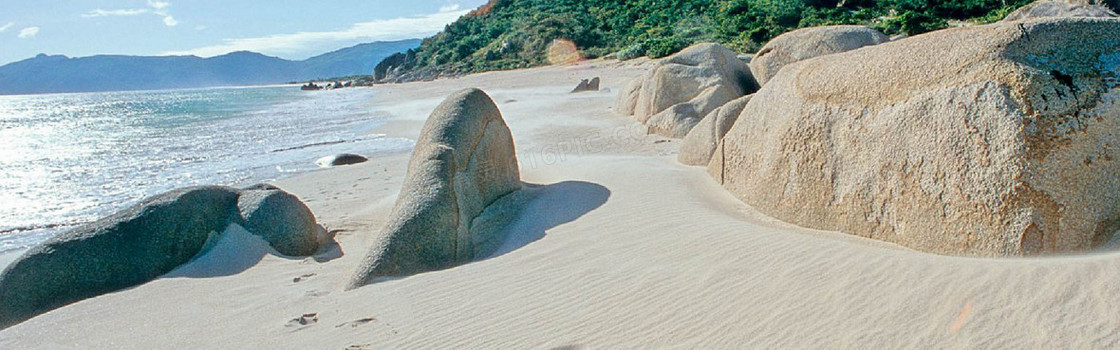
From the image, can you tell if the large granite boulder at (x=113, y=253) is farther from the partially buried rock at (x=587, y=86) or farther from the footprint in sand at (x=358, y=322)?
the partially buried rock at (x=587, y=86)

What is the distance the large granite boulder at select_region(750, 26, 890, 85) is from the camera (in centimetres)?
1188

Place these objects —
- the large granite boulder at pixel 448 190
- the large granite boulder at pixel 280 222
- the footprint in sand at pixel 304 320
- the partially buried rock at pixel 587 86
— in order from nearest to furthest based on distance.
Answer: the footprint in sand at pixel 304 320
the large granite boulder at pixel 448 190
the large granite boulder at pixel 280 222
the partially buried rock at pixel 587 86

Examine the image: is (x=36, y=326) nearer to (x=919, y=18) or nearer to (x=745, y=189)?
(x=745, y=189)

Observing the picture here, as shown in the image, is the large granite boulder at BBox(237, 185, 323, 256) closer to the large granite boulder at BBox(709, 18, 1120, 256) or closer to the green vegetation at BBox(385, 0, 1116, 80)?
the large granite boulder at BBox(709, 18, 1120, 256)

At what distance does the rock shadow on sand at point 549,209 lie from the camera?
5961 mm

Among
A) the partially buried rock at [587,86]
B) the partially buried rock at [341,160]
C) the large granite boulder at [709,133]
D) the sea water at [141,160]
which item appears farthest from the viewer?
the partially buried rock at [587,86]

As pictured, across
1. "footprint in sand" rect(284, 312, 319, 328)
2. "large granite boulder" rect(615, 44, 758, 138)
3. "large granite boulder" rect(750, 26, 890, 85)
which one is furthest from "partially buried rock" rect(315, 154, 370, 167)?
"footprint in sand" rect(284, 312, 319, 328)

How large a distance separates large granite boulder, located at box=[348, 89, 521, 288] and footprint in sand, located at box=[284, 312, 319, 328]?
591 mm

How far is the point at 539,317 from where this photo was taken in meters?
4.08

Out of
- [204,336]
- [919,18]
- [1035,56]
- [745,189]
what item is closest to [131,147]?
[204,336]

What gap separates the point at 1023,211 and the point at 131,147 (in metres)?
19.8

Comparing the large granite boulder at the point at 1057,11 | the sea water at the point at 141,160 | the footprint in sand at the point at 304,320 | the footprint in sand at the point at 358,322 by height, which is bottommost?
the sea water at the point at 141,160

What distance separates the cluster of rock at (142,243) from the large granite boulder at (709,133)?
4578mm

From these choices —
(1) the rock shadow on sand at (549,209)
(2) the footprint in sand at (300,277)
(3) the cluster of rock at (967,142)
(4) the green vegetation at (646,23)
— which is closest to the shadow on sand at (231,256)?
(2) the footprint in sand at (300,277)
